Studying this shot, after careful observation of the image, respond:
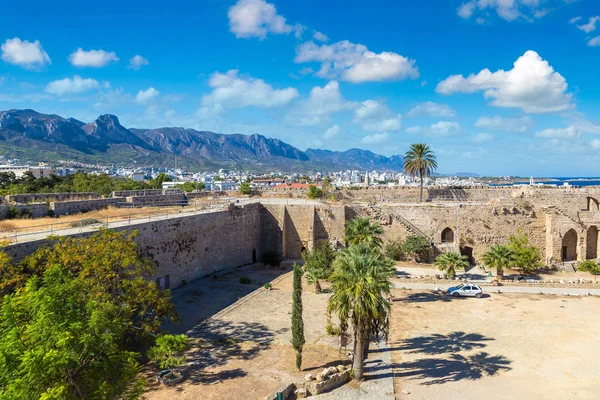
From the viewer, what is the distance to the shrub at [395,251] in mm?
28625

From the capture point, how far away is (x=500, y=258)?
2452cm

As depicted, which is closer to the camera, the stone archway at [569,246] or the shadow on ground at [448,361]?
the shadow on ground at [448,361]

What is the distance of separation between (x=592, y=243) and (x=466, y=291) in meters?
15.1

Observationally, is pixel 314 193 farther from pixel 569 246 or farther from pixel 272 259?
pixel 569 246

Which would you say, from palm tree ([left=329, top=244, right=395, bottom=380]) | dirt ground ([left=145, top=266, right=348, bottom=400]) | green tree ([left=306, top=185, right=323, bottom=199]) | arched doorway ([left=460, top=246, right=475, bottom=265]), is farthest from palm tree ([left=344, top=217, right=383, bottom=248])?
green tree ([left=306, top=185, right=323, bottom=199])

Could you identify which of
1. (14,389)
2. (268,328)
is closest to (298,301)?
(268,328)

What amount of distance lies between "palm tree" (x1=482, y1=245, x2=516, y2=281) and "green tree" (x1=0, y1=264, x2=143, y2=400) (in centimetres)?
2206

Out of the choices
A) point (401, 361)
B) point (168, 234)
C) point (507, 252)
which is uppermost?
point (168, 234)

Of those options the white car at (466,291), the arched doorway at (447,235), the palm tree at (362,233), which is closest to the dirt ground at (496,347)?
the white car at (466,291)

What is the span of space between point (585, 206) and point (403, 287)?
2044 cm

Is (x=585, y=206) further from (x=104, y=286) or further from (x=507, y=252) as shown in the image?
(x=104, y=286)

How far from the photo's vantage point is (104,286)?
12.0m

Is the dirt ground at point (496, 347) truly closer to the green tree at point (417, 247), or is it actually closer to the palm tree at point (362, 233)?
the palm tree at point (362, 233)

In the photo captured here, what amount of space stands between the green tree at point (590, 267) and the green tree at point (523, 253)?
250cm
